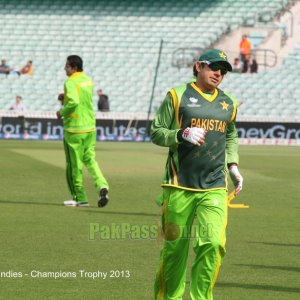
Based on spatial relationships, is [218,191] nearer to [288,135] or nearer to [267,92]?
[288,135]

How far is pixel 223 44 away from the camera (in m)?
44.9

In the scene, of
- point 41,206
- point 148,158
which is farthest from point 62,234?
point 148,158

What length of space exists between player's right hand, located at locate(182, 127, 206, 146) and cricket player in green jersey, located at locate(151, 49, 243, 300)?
63 mm

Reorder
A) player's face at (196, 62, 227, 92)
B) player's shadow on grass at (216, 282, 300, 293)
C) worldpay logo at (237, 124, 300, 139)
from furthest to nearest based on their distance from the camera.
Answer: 1. worldpay logo at (237, 124, 300, 139)
2. player's shadow on grass at (216, 282, 300, 293)
3. player's face at (196, 62, 227, 92)

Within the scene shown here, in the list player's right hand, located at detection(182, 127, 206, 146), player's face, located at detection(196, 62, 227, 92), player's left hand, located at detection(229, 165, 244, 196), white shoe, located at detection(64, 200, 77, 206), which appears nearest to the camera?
player's right hand, located at detection(182, 127, 206, 146)

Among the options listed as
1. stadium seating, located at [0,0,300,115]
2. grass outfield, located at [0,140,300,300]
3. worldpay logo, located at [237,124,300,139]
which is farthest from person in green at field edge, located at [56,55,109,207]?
stadium seating, located at [0,0,300,115]

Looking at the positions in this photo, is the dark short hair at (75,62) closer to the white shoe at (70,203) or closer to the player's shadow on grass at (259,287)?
the white shoe at (70,203)

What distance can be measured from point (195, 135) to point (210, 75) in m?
0.59

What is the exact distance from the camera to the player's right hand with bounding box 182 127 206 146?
706cm

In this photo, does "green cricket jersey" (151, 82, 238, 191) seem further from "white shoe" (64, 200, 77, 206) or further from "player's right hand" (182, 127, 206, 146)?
"white shoe" (64, 200, 77, 206)

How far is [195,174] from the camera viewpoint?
748 centimetres

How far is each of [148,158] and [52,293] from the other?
63.0 ft

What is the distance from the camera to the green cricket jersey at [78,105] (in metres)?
14.9

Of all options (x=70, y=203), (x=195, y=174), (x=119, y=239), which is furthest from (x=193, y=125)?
(x=70, y=203)
